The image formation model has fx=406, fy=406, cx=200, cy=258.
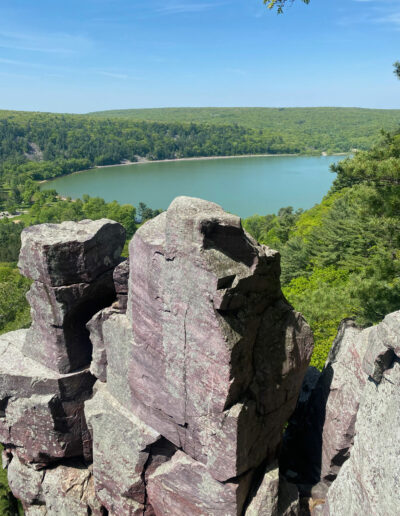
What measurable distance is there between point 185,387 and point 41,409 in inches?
150

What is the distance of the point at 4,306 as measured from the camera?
2225 centimetres

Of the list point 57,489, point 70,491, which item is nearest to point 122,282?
point 70,491

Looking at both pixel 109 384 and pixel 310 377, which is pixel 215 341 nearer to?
pixel 109 384

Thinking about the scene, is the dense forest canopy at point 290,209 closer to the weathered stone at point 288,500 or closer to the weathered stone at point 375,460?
the weathered stone at point 375,460

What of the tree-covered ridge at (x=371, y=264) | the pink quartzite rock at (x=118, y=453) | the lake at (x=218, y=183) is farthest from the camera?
the lake at (x=218, y=183)

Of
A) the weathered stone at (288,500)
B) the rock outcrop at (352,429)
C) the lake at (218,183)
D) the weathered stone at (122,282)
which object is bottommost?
the lake at (218,183)

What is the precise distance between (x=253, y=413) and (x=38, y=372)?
4.82 metres

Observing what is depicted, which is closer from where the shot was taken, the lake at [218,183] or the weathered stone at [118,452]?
the weathered stone at [118,452]

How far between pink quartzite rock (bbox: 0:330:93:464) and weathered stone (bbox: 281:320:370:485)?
456cm

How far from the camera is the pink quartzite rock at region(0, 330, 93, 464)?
855 cm

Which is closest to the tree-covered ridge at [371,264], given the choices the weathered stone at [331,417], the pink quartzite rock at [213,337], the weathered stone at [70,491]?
the weathered stone at [331,417]

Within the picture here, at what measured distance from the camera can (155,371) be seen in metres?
7.05

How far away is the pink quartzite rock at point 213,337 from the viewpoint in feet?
19.4

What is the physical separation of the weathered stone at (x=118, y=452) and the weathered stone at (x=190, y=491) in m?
0.32
